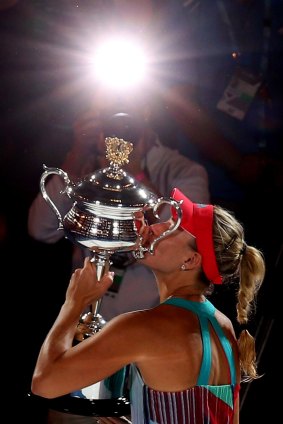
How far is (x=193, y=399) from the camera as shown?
1.82 m

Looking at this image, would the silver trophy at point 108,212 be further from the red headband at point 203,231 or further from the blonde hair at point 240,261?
the blonde hair at point 240,261

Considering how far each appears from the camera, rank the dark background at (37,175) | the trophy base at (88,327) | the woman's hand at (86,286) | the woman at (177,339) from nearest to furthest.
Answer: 1. the woman at (177,339)
2. the woman's hand at (86,286)
3. the trophy base at (88,327)
4. the dark background at (37,175)

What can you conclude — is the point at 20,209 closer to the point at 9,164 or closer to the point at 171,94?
the point at 9,164

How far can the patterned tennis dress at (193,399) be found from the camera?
5.99ft

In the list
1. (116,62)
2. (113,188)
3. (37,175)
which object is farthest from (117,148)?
(37,175)

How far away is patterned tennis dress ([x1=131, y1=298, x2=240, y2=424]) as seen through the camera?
1.83 meters

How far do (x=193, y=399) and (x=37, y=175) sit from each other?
90.2 inches

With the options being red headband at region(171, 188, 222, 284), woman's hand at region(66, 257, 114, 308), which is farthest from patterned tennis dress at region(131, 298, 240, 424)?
woman's hand at region(66, 257, 114, 308)

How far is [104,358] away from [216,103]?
2.71 m

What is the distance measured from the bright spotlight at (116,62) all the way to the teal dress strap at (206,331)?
206 centimetres

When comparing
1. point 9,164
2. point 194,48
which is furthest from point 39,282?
point 194,48

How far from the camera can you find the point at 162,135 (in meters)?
4.08

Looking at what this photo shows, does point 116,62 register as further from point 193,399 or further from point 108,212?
point 193,399

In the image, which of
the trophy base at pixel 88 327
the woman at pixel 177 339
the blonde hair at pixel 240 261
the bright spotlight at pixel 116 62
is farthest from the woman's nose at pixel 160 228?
the bright spotlight at pixel 116 62
